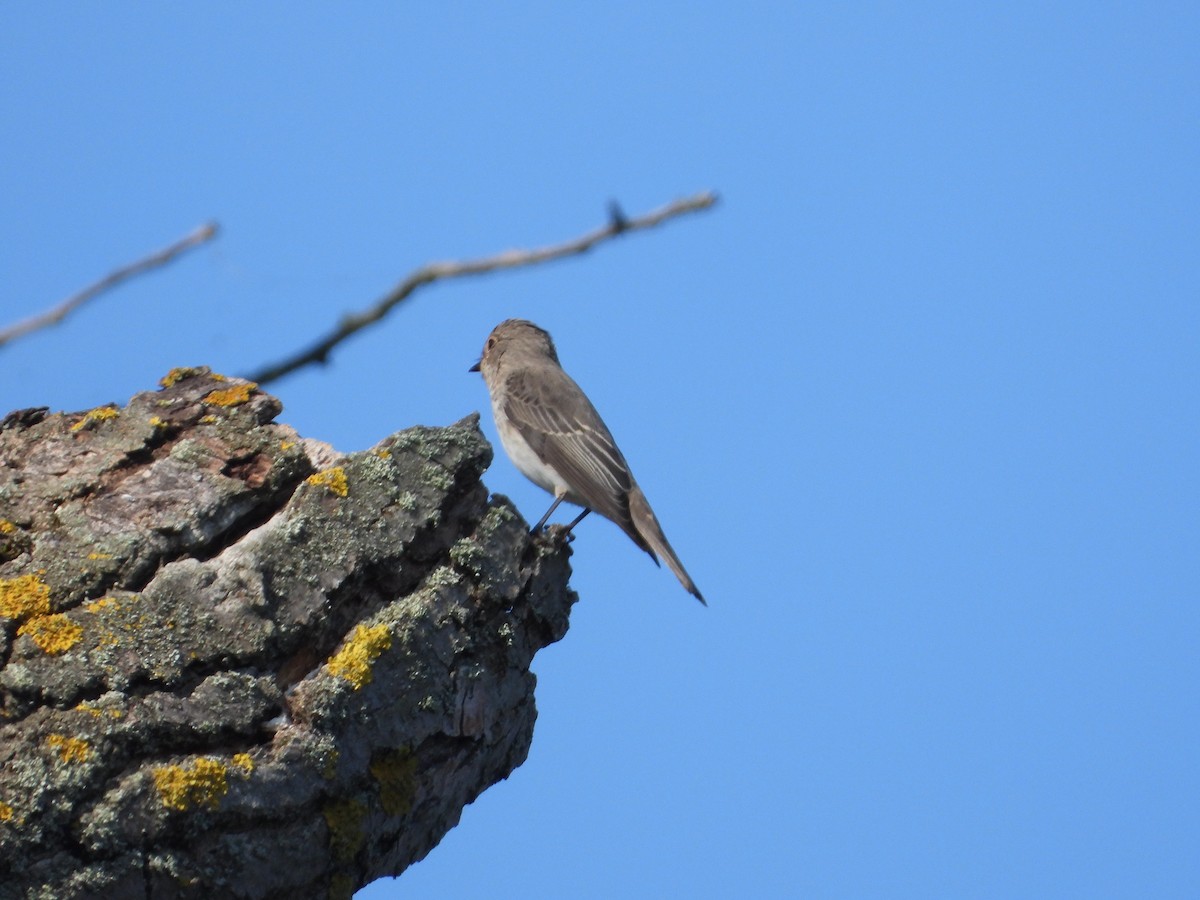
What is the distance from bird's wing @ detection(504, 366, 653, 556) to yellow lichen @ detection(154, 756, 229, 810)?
411 cm

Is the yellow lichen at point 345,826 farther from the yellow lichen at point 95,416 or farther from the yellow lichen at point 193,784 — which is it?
the yellow lichen at point 95,416

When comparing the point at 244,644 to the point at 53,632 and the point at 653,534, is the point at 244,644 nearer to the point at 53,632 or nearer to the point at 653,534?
the point at 53,632

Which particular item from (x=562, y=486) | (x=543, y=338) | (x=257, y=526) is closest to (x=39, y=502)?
(x=257, y=526)

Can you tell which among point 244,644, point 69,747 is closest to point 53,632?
point 69,747

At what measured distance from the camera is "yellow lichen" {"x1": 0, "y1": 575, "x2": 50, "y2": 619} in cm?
451

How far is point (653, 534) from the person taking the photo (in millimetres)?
8312

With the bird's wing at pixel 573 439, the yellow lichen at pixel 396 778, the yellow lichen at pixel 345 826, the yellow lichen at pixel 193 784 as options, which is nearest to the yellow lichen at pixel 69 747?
the yellow lichen at pixel 193 784

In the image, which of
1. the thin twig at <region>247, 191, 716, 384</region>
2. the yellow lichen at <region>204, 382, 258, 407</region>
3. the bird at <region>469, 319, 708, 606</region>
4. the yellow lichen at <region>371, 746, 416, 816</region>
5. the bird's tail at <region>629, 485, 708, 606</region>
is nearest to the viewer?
the thin twig at <region>247, 191, 716, 384</region>

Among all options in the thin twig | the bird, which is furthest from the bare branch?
the bird

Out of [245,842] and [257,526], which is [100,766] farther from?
[257,526]

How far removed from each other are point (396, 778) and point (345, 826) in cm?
24

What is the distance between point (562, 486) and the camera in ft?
28.4

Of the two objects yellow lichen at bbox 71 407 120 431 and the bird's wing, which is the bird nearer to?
the bird's wing

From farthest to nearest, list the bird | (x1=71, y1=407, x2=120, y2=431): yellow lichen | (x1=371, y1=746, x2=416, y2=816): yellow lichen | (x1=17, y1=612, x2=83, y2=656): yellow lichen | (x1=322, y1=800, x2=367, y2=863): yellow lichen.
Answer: the bird → (x1=71, y1=407, x2=120, y2=431): yellow lichen → (x1=371, y1=746, x2=416, y2=816): yellow lichen → (x1=322, y1=800, x2=367, y2=863): yellow lichen → (x1=17, y1=612, x2=83, y2=656): yellow lichen
